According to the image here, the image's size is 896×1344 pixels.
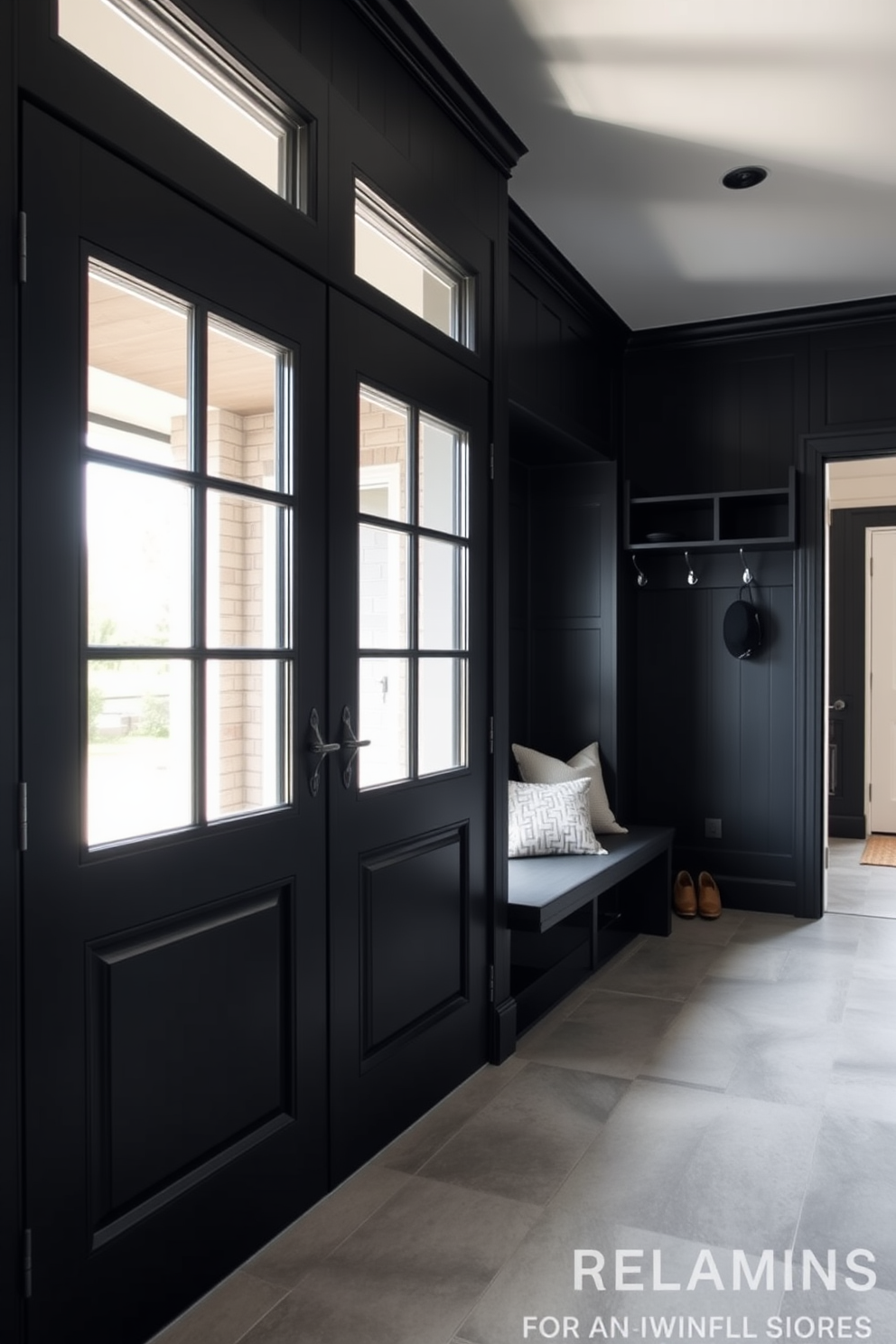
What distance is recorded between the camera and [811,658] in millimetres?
4898

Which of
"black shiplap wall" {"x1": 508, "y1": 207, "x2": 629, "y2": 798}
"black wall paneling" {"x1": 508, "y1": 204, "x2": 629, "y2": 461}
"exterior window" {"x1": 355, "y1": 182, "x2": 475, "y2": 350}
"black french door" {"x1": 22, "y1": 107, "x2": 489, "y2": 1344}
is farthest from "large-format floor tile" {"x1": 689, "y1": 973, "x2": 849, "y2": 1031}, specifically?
"exterior window" {"x1": 355, "y1": 182, "x2": 475, "y2": 350}

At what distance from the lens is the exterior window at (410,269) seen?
2.57m

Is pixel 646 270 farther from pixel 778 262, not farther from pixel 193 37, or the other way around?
pixel 193 37

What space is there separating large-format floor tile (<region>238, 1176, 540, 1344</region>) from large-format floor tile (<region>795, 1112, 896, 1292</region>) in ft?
2.07

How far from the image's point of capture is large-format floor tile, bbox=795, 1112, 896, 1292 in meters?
2.18

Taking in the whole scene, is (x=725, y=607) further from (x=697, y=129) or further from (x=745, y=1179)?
(x=745, y=1179)

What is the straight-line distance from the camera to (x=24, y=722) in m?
1.58

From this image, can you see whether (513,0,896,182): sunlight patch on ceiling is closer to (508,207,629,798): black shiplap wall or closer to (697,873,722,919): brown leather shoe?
(508,207,629,798): black shiplap wall

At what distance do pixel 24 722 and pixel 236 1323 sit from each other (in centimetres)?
119

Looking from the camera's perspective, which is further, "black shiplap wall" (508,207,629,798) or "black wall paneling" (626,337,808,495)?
"black wall paneling" (626,337,808,495)

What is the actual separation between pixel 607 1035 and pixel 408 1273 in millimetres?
1468

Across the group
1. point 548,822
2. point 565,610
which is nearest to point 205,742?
point 548,822

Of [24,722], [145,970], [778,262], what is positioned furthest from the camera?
[778,262]

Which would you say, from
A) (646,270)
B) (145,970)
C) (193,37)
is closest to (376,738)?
(145,970)
